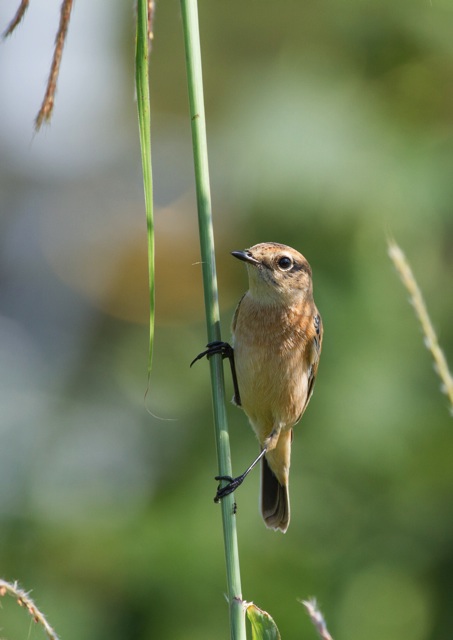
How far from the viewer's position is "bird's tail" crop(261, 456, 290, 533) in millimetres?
4512

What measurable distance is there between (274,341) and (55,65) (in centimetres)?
213

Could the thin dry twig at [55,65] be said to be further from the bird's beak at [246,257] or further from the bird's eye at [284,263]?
the bird's eye at [284,263]

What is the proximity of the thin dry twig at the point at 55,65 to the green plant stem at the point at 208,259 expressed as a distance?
30 cm

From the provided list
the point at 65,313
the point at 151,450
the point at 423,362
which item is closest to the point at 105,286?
the point at 65,313

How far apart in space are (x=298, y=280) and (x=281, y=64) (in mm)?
2359

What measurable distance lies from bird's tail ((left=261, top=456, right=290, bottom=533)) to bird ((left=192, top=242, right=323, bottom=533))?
20.4 inches

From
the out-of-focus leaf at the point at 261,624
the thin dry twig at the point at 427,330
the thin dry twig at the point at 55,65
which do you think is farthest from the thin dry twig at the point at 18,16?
the out-of-focus leaf at the point at 261,624

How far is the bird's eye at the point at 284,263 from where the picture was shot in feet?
12.4

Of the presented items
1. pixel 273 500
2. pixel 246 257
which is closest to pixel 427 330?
pixel 246 257

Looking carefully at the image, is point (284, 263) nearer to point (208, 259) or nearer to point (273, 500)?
point (273, 500)

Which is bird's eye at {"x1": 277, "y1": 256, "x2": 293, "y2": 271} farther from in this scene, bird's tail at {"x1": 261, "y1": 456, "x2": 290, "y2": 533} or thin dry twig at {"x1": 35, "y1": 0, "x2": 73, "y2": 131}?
thin dry twig at {"x1": 35, "y1": 0, "x2": 73, "y2": 131}

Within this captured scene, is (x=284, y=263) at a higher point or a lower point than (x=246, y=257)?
lower

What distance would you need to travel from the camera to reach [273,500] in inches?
→ 181

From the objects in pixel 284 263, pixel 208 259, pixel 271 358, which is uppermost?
pixel 208 259
